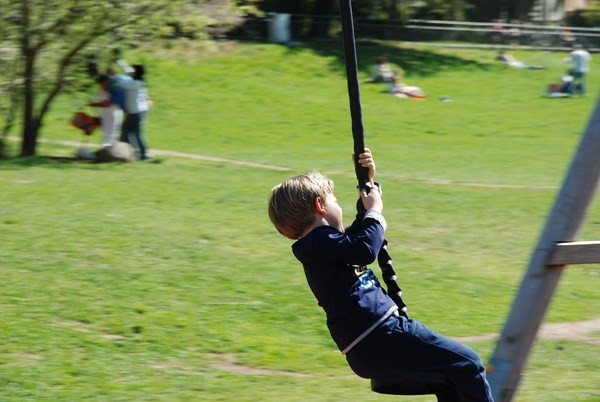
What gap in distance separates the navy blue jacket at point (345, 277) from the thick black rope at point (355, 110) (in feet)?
0.31

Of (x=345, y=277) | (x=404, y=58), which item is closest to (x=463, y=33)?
(x=404, y=58)

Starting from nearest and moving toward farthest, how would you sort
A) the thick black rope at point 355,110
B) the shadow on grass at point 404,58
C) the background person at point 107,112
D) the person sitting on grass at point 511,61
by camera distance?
the thick black rope at point 355,110 → the background person at point 107,112 → the shadow on grass at point 404,58 → the person sitting on grass at point 511,61

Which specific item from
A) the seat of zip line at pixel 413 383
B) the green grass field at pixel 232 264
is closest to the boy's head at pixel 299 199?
the seat of zip line at pixel 413 383

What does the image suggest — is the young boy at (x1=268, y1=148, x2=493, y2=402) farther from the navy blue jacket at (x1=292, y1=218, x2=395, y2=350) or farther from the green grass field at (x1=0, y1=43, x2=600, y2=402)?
the green grass field at (x1=0, y1=43, x2=600, y2=402)

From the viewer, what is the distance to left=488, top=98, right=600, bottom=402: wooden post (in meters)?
4.50

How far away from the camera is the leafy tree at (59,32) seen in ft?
58.3

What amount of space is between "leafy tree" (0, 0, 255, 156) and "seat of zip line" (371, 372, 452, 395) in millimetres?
14913

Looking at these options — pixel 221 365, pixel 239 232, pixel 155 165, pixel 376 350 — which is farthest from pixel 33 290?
pixel 155 165

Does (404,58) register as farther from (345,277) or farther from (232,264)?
(345,277)

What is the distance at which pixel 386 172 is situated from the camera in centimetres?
1845

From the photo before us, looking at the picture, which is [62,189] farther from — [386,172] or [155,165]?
[386,172]

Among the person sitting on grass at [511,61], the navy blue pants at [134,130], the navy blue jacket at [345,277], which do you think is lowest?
the person sitting on grass at [511,61]

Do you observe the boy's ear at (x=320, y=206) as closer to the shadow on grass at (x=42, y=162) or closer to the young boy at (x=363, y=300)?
the young boy at (x=363, y=300)

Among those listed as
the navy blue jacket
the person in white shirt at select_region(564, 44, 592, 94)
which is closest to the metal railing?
the person in white shirt at select_region(564, 44, 592, 94)
